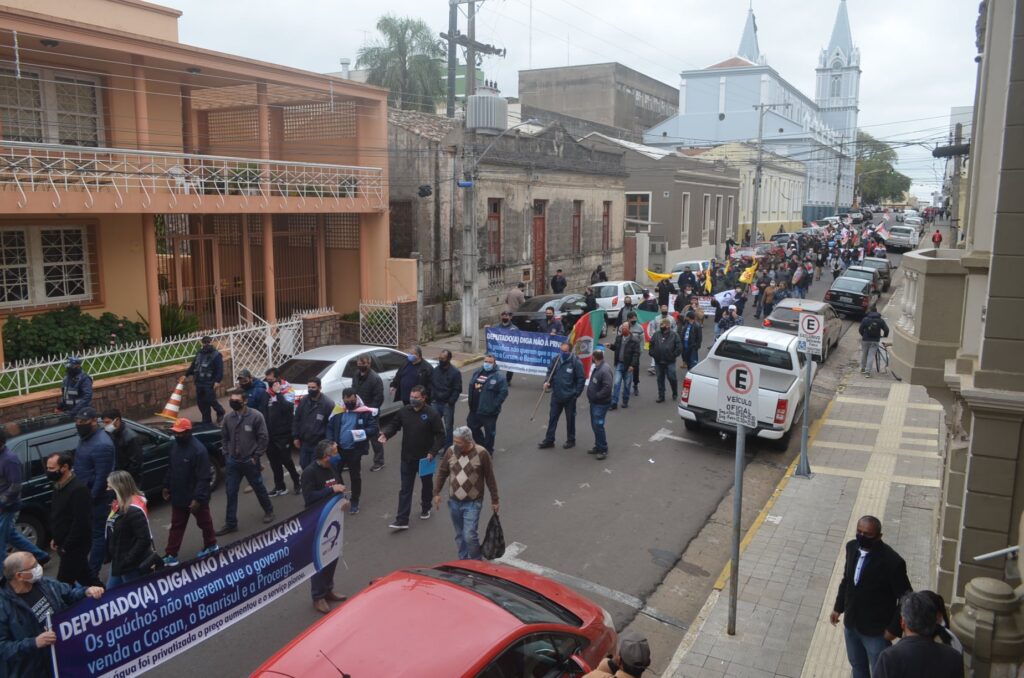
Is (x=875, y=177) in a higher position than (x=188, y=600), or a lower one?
higher

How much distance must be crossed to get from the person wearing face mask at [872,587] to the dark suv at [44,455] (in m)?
8.07

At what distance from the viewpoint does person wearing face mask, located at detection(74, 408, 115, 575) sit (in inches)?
328

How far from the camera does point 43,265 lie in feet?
53.7

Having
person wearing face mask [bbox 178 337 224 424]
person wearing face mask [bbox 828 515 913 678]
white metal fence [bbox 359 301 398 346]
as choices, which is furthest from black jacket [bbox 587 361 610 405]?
white metal fence [bbox 359 301 398 346]

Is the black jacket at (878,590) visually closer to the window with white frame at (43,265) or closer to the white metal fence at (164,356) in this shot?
the white metal fence at (164,356)

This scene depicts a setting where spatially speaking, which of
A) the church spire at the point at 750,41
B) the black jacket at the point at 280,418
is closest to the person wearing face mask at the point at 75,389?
the black jacket at the point at 280,418

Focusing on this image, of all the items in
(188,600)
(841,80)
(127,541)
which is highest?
(841,80)

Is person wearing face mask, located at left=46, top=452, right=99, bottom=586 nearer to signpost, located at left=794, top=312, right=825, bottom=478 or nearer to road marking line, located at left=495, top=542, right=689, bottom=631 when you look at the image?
road marking line, located at left=495, top=542, right=689, bottom=631

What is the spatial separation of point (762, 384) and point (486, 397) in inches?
188

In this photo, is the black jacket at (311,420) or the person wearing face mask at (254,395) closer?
the black jacket at (311,420)

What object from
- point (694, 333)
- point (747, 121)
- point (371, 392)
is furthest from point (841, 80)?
point (371, 392)

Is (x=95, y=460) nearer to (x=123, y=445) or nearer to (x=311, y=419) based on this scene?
(x=123, y=445)

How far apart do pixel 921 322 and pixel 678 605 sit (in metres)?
3.69

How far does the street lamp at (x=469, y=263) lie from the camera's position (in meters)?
20.2
